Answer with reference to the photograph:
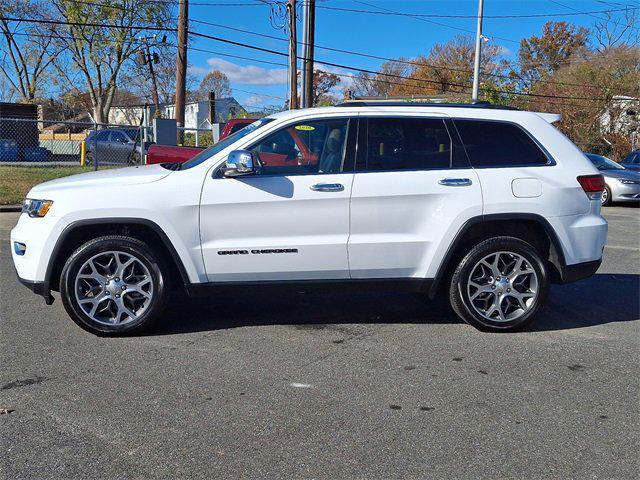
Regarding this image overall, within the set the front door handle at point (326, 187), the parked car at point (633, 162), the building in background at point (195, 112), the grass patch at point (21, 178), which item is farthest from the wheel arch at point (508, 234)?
the building in background at point (195, 112)

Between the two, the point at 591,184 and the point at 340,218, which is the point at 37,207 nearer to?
the point at 340,218

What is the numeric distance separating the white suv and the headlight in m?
0.01

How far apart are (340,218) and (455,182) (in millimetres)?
1010

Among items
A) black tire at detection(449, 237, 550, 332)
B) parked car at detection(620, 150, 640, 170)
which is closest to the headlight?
black tire at detection(449, 237, 550, 332)

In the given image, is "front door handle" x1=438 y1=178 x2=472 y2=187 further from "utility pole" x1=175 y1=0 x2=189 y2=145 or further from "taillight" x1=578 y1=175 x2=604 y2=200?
"utility pole" x1=175 y1=0 x2=189 y2=145

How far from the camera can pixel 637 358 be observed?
4863 mm

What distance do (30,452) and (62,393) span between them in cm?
76

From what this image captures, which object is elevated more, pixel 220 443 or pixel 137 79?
pixel 137 79

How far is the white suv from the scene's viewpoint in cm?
504

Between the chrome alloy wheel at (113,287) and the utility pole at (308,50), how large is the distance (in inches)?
745

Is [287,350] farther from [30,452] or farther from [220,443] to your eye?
[30,452]

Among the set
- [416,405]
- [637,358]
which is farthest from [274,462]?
[637,358]

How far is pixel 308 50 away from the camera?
918 inches

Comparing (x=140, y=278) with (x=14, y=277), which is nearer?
(x=140, y=278)
